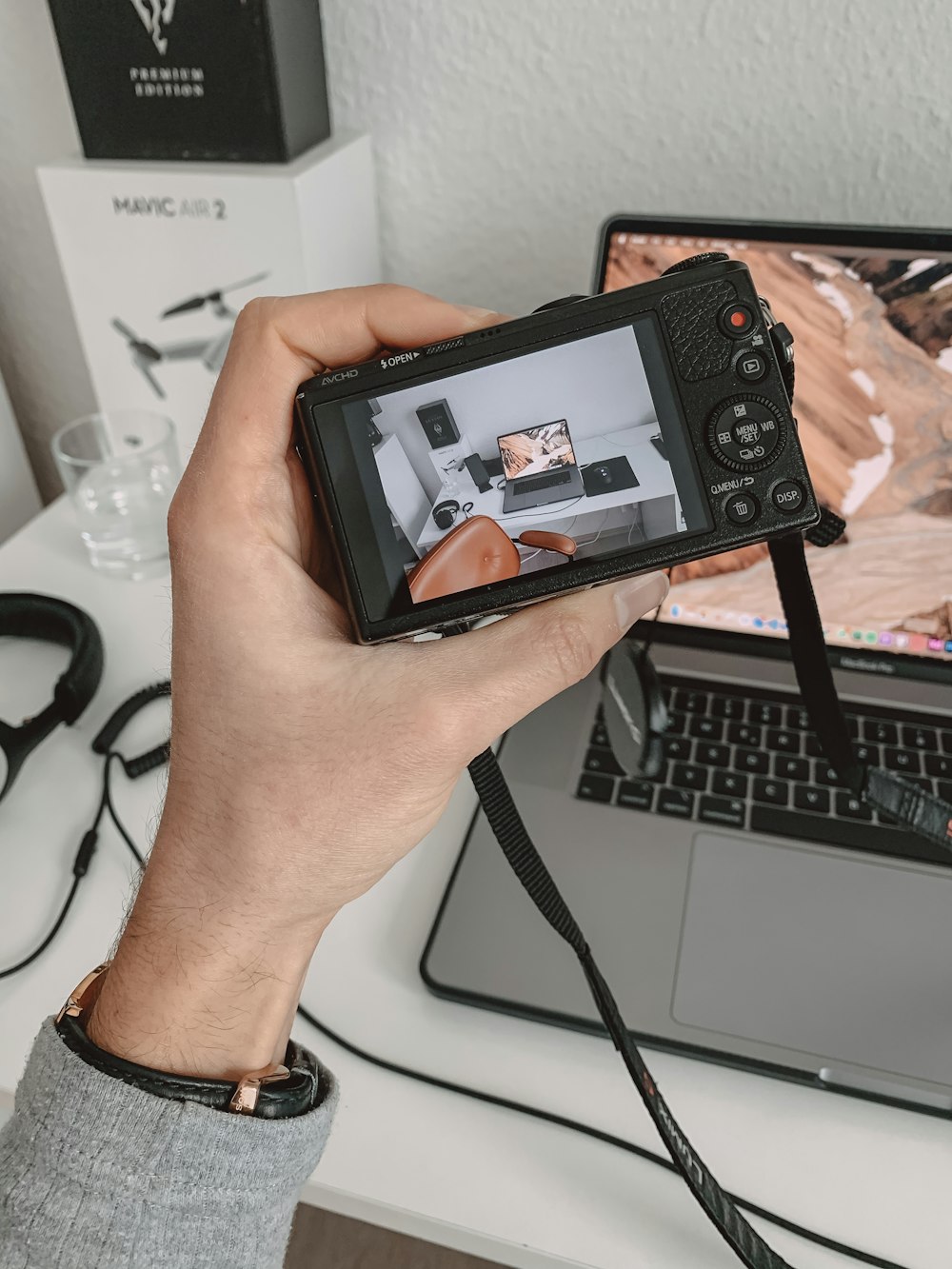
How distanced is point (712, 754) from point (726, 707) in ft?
0.13

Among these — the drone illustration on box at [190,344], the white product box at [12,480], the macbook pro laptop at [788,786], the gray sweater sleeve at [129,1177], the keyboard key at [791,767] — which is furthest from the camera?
the white product box at [12,480]

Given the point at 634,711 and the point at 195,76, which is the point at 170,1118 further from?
the point at 195,76

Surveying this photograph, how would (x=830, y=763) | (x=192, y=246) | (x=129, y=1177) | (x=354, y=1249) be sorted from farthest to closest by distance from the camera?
(x=354, y=1249)
(x=192, y=246)
(x=830, y=763)
(x=129, y=1177)

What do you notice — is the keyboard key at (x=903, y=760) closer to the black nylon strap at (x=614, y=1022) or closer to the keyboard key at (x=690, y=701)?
the keyboard key at (x=690, y=701)

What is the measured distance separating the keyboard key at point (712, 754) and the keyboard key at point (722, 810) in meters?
0.03

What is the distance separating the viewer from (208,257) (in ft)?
2.16

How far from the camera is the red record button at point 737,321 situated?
0.38 metres

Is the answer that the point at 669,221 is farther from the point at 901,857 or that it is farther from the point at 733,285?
the point at 901,857

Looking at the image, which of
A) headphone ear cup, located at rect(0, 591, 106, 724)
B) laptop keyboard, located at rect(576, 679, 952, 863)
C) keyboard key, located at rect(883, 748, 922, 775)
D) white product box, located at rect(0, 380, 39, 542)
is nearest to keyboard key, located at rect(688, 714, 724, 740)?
laptop keyboard, located at rect(576, 679, 952, 863)

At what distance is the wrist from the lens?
1.20 feet

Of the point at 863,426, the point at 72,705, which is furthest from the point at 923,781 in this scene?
the point at 72,705

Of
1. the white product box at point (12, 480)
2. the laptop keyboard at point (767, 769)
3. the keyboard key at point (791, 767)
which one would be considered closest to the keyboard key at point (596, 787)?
the laptop keyboard at point (767, 769)

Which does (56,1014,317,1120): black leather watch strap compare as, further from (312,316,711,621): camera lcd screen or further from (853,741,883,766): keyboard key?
(853,741,883,766): keyboard key

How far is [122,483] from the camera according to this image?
2.56 feet
